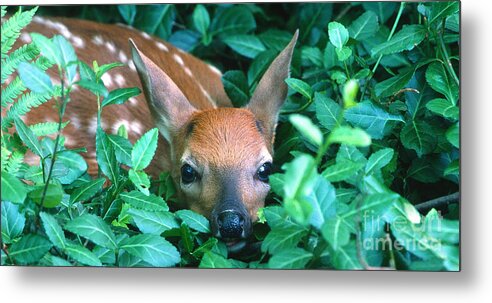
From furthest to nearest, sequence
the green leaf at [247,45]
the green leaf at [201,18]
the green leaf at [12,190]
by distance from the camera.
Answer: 1. the green leaf at [201,18]
2. the green leaf at [247,45]
3. the green leaf at [12,190]

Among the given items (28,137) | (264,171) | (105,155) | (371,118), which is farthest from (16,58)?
(371,118)

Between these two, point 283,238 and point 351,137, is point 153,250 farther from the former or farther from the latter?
point 351,137

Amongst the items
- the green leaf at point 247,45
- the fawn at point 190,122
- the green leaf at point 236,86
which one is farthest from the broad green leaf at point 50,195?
the green leaf at point 247,45

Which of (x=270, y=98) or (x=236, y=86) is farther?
(x=236, y=86)

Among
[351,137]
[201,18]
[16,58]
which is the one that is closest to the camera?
[351,137]

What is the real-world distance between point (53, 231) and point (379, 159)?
0.95 meters

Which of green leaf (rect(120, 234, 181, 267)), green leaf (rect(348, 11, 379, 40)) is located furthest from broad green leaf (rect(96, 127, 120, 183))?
green leaf (rect(348, 11, 379, 40))

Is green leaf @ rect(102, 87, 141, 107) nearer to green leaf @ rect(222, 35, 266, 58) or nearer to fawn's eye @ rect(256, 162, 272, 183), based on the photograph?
fawn's eye @ rect(256, 162, 272, 183)

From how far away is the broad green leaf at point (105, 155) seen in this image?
2689mm

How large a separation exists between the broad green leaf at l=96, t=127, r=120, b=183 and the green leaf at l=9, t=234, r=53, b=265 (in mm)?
278

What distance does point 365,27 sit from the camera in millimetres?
3018

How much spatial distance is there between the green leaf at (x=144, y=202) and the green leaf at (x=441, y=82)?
904 mm

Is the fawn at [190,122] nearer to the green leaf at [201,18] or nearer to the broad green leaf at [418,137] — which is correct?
the green leaf at [201,18]

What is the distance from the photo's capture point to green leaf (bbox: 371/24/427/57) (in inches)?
110
